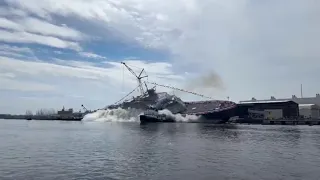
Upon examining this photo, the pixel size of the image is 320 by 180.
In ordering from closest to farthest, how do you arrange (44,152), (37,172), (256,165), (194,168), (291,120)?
1. (37,172)
2. (194,168)
3. (256,165)
4. (44,152)
5. (291,120)

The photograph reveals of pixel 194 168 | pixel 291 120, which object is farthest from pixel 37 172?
pixel 291 120

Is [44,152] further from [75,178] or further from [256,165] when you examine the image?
[256,165]

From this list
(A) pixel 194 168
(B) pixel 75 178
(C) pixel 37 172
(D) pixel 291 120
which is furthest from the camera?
(D) pixel 291 120

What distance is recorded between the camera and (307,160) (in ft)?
122

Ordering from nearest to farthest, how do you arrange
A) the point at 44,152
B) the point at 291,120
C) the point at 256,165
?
the point at 256,165, the point at 44,152, the point at 291,120

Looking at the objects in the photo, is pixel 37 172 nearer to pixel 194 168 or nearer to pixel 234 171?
pixel 194 168

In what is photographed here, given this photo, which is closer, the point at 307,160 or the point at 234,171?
the point at 234,171

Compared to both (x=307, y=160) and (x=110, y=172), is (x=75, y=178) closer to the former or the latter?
(x=110, y=172)

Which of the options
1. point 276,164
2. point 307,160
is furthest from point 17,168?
point 307,160

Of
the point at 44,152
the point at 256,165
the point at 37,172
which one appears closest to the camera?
the point at 37,172

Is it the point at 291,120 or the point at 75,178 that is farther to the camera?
the point at 291,120

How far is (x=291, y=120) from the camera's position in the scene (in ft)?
628

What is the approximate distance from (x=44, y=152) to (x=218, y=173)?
2367 cm

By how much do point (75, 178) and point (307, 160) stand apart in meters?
26.2
